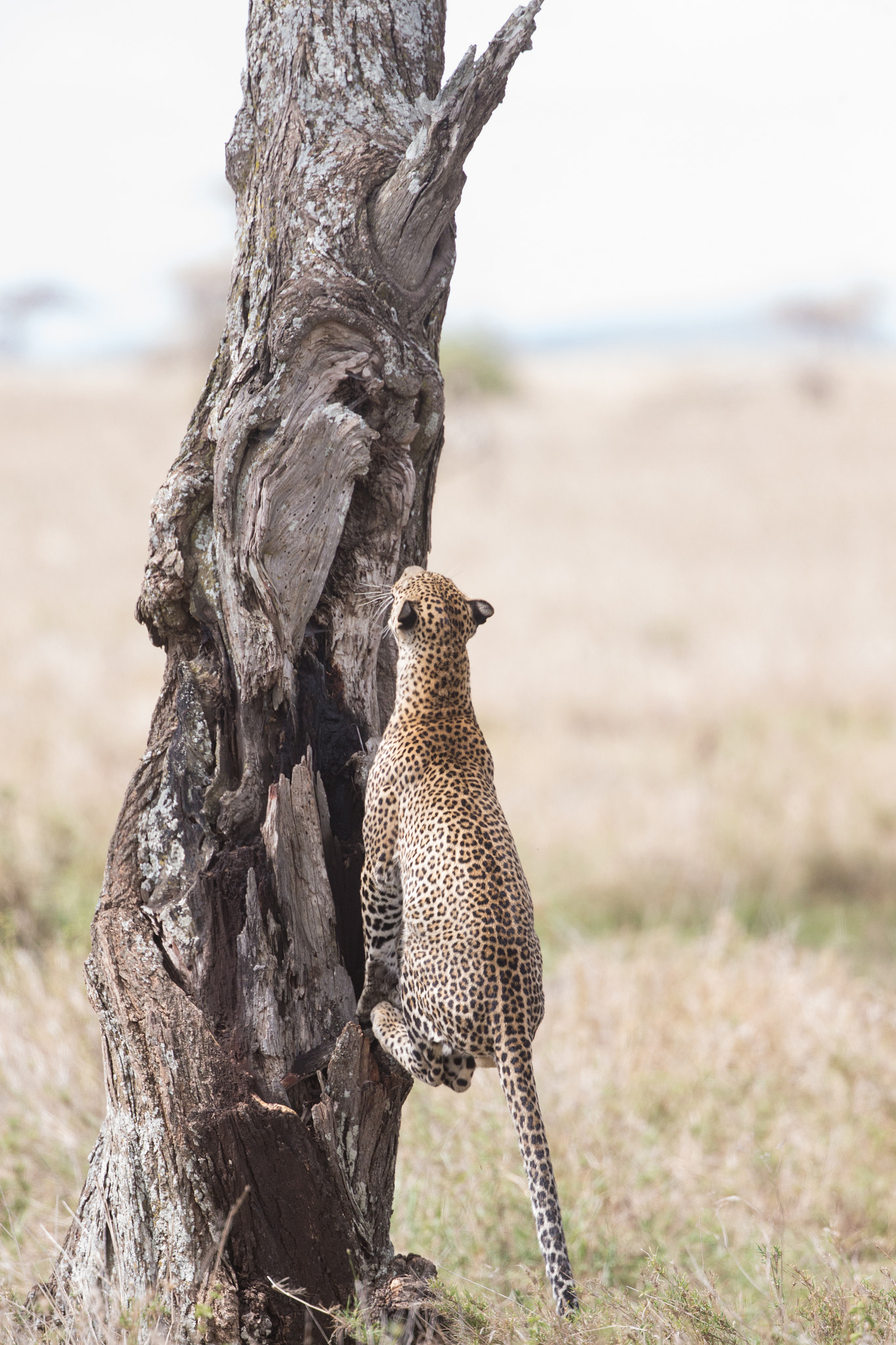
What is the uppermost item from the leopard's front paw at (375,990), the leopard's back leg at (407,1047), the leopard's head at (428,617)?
the leopard's head at (428,617)

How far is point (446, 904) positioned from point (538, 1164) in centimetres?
72

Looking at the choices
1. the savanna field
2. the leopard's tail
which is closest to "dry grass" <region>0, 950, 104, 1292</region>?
the savanna field

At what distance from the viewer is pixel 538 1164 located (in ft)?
10.2

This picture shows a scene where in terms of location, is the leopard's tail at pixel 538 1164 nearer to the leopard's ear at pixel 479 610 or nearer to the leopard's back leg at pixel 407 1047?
the leopard's back leg at pixel 407 1047

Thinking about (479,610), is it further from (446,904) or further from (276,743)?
(446,904)

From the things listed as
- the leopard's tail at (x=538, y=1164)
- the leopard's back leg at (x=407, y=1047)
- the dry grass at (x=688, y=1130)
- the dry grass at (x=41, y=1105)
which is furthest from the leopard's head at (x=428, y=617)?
the dry grass at (x=41, y=1105)

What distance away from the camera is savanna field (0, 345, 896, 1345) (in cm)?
474

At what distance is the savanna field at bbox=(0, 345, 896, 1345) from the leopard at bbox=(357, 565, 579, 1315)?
0.66 meters

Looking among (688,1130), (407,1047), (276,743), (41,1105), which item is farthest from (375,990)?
(688,1130)

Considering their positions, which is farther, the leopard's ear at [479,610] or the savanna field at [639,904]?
the savanna field at [639,904]

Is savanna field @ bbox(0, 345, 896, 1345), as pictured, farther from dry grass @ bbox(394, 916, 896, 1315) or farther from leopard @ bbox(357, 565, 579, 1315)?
leopard @ bbox(357, 565, 579, 1315)

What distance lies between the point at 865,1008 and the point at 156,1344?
4.81 m

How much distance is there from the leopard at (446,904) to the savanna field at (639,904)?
2.18ft

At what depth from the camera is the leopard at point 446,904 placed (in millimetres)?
3082
